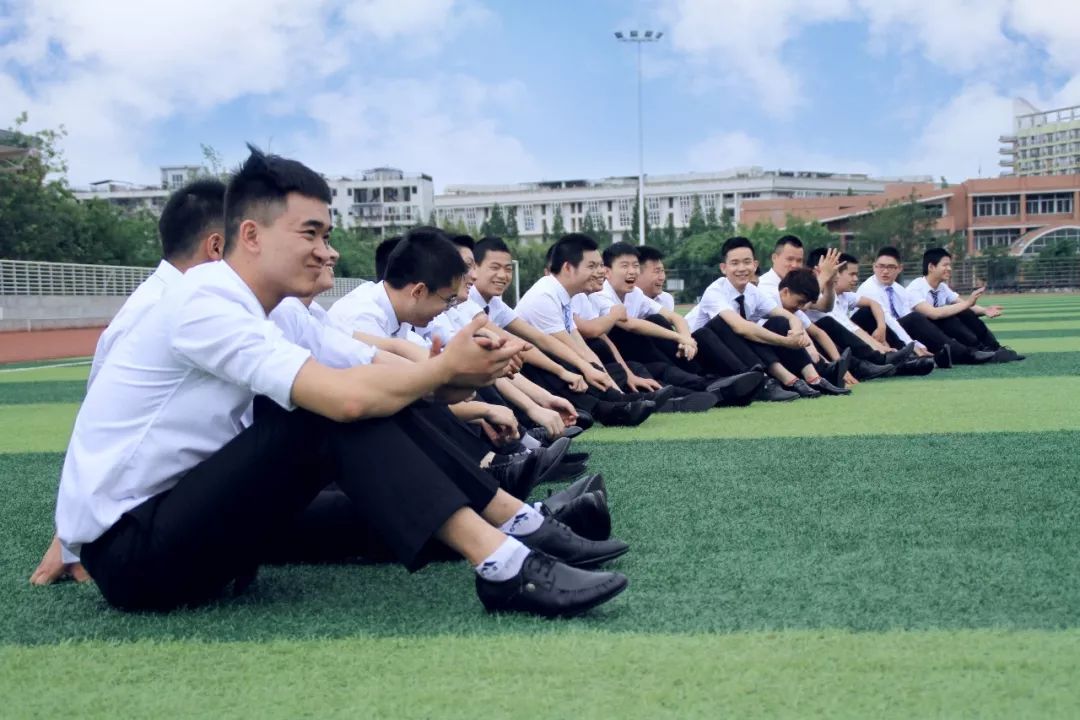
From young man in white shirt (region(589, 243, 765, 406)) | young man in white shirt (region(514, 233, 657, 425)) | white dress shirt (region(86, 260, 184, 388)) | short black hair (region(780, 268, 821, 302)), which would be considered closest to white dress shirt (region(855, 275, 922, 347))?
short black hair (region(780, 268, 821, 302))

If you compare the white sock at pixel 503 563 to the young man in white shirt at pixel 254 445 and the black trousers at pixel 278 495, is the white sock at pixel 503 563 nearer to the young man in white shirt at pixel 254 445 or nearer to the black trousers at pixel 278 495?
the young man in white shirt at pixel 254 445

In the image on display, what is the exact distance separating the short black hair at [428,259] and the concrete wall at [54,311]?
21701 millimetres

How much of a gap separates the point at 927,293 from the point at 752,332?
449 centimetres

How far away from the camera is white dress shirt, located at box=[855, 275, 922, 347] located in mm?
11547

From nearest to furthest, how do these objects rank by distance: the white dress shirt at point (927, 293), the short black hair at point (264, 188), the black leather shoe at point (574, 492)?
the short black hair at point (264, 188) < the black leather shoe at point (574, 492) < the white dress shirt at point (927, 293)

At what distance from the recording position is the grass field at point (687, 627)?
93.7 inches

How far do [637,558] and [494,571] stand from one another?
803mm

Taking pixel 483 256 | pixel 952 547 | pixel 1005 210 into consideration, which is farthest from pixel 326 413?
pixel 1005 210

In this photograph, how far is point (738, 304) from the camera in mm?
8852

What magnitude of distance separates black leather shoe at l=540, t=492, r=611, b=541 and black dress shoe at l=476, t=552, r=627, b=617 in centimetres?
69

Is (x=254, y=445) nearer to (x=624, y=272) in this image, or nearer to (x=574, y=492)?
(x=574, y=492)

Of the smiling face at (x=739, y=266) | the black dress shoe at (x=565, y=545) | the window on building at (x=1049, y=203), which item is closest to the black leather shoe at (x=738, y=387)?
the smiling face at (x=739, y=266)

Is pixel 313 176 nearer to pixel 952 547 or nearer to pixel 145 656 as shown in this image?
pixel 145 656

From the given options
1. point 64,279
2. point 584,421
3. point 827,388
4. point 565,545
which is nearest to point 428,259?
point 565,545
